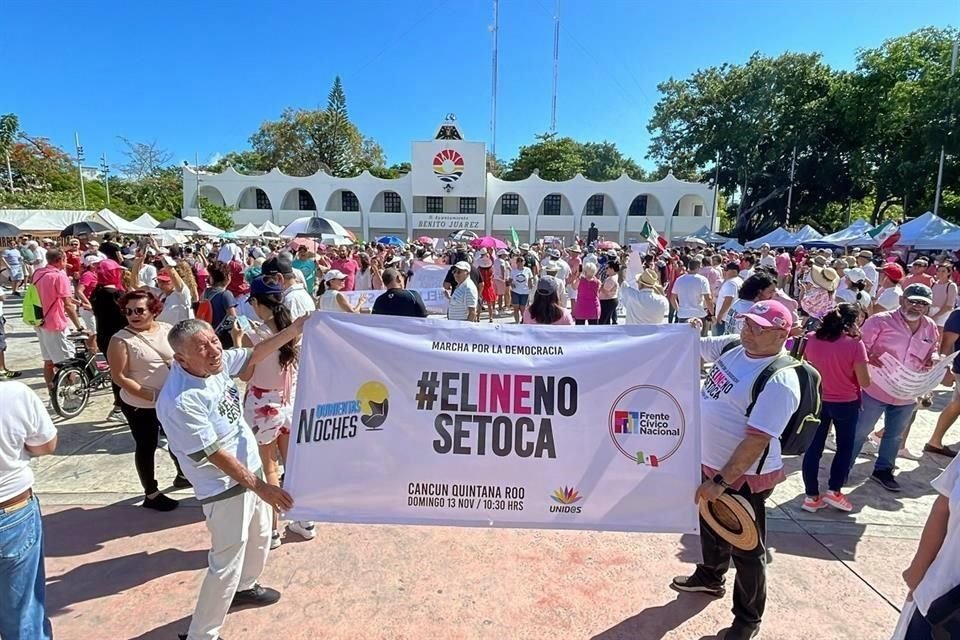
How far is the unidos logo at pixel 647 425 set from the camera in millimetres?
2758

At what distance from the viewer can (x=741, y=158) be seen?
36094 millimetres

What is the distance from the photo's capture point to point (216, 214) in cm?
3728

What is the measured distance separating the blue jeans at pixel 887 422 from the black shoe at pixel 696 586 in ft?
7.66

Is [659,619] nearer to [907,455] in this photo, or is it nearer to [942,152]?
[907,455]

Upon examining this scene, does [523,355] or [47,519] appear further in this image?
[47,519]

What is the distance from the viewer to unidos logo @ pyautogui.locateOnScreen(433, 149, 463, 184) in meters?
39.5

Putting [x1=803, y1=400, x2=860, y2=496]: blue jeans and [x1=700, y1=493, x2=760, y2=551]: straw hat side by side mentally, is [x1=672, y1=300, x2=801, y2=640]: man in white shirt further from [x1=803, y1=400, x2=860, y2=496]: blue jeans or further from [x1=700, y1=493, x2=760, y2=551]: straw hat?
[x1=803, y1=400, x2=860, y2=496]: blue jeans

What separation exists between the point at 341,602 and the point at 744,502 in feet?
7.50

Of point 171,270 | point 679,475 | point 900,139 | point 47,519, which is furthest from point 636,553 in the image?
point 900,139

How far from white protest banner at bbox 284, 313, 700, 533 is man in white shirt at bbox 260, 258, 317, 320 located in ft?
5.02

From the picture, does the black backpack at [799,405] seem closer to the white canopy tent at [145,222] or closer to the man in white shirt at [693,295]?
the man in white shirt at [693,295]

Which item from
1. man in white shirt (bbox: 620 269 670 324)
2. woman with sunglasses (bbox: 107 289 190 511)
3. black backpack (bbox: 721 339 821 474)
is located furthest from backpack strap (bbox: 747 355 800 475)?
man in white shirt (bbox: 620 269 670 324)

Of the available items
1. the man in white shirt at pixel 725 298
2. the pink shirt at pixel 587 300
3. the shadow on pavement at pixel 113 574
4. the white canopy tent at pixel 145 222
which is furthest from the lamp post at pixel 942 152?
the white canopy tent at pixel 145 222

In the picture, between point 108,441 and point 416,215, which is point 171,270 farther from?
point 416,215
